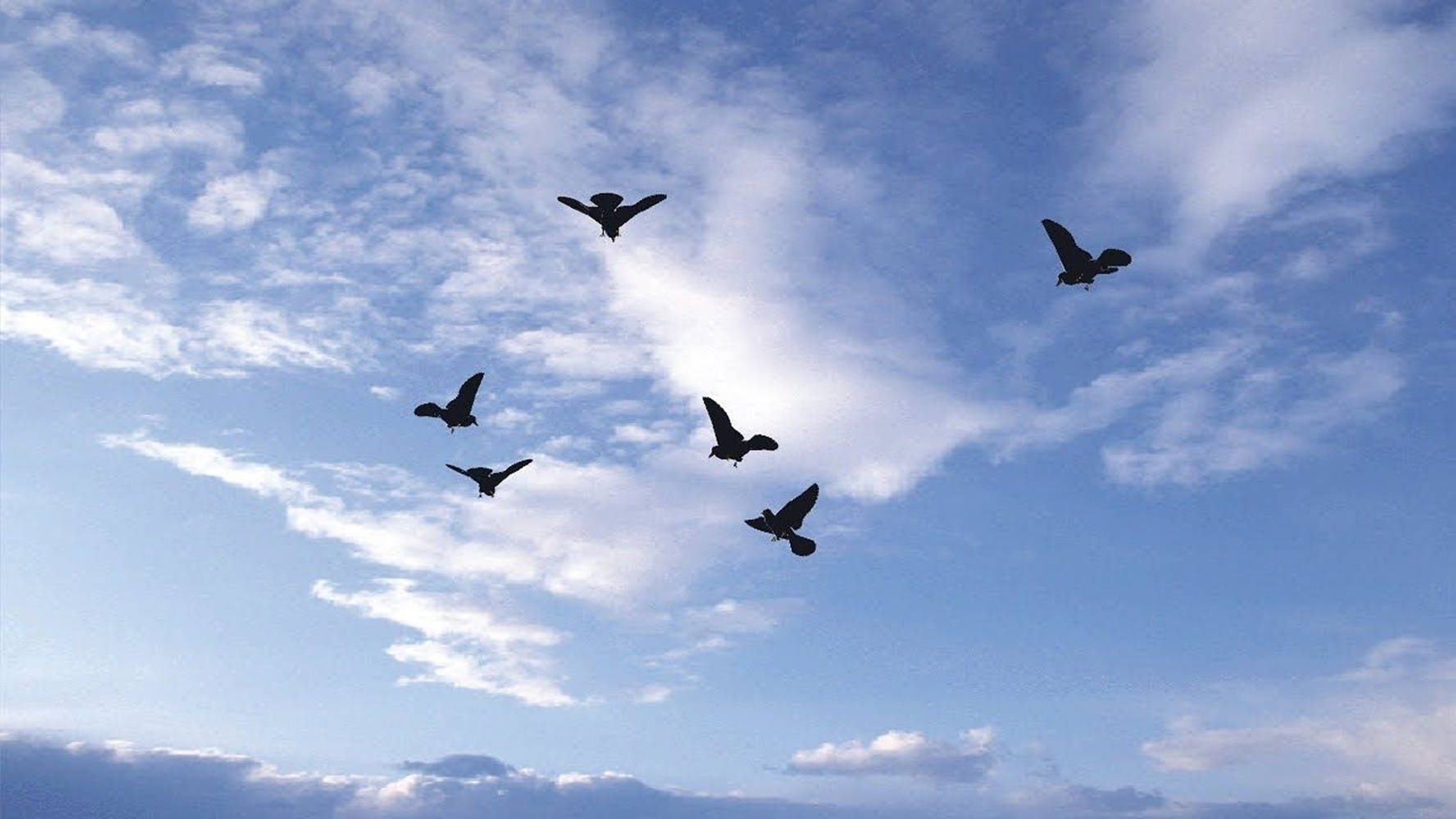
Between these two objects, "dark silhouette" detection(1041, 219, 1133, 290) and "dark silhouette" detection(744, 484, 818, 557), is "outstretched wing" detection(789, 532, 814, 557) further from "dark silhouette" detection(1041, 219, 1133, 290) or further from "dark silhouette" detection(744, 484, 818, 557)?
"dark silhouette" detection(1041, 219, 1133, 290)

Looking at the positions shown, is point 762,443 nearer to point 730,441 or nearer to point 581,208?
point 730,441

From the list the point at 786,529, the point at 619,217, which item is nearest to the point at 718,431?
the point at 786,529

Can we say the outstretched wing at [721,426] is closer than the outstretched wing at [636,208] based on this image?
Yes

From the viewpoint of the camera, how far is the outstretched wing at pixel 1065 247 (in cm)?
3462

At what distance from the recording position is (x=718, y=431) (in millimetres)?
35719

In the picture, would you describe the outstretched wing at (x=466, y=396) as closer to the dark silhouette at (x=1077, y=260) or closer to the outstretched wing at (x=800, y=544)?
the outstretched wing at (x=800, y=544)

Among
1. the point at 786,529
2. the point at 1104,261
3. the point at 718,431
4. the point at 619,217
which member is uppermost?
the point at 619,217

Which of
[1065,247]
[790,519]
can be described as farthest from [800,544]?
[1065,247]

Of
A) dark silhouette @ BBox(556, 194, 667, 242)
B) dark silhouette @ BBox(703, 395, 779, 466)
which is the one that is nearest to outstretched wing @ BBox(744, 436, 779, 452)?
dark silhouette @ BBox(703, 395, 779, 466)

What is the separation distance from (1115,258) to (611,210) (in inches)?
736

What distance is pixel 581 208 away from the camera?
40.5m

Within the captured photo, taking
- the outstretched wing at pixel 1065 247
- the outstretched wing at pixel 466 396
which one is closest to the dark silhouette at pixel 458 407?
the outstretched wing at pixel 466 396

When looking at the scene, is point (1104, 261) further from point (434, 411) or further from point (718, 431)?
point (434, 411)

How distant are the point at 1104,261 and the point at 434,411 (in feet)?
84.2
